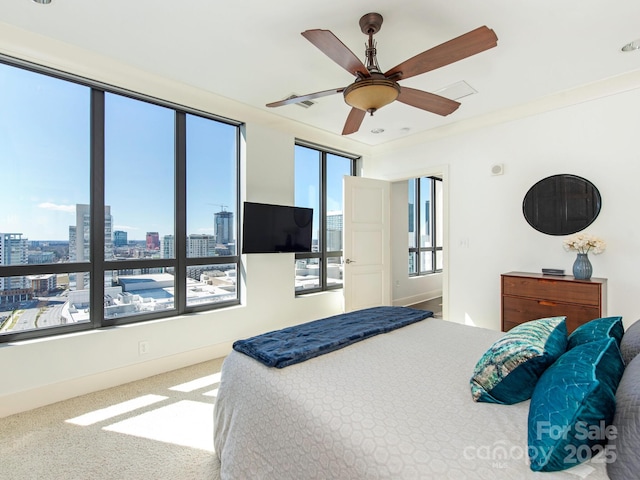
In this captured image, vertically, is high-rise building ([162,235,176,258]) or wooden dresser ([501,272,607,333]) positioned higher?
high-rise building ([162,235,176,258])

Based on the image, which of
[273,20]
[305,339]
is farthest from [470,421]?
[273,20]

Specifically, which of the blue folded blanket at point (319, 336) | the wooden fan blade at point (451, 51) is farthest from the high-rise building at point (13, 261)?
the wooden fan blade at point (451, 51)

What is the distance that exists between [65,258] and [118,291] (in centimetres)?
50

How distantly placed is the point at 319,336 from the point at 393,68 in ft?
Result: 5.61

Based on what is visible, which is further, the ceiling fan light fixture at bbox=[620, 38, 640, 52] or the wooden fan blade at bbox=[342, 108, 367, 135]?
the wooden fan blade at bbox=[342, 108, 367, 135]

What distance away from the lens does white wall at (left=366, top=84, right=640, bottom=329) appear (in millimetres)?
2922

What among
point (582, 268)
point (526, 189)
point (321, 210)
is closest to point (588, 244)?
point (582, 268)

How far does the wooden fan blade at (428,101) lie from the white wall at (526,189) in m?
1.64

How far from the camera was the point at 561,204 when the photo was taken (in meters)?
3.27

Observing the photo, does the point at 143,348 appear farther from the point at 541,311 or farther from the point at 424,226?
the point at 424,226

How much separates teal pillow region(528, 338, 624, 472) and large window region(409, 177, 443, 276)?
5.14 meters

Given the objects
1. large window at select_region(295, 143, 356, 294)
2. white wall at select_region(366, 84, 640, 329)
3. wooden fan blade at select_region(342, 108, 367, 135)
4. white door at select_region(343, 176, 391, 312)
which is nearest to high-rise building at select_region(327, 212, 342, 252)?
large window at select_region(295, 143, 356, 294)

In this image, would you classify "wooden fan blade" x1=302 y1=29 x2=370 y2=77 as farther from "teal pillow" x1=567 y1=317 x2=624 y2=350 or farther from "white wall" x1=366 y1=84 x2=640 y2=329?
"white wall" x1=366 y1=84 x2=640 y2=329

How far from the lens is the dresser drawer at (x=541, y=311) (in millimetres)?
2789
